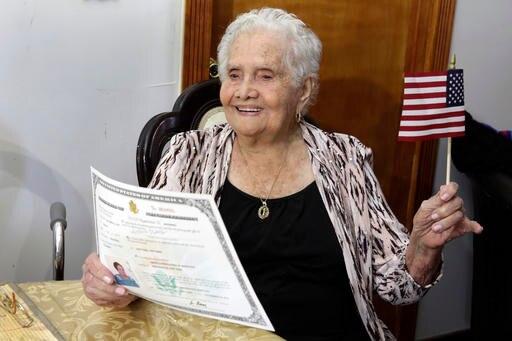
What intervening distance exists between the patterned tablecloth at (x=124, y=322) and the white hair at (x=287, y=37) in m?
0.66

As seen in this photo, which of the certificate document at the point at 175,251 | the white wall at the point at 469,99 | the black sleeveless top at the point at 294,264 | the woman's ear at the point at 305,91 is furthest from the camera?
the white wall at the point at 469,99

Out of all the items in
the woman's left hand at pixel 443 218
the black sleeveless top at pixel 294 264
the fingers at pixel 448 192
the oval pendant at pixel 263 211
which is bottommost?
the black sleeveless top at pixel 294 264

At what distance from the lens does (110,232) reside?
1239mm

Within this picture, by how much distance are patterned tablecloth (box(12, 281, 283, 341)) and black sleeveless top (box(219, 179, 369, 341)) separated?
0.38 m

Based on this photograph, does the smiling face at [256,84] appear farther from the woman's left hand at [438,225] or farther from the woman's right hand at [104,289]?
the woman's right hand at [104,289]

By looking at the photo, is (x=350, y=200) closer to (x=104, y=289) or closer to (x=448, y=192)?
(x=448, y=192)

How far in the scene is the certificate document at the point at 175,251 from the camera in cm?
117

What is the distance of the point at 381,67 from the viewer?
2697mm

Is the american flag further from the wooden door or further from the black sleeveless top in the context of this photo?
the wooden door

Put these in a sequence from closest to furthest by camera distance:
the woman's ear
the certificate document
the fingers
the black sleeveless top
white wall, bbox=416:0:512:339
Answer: the certificate document < the fingers < the black sleeveless top < the woman's ear < white wall, bbox=416:0:512:339

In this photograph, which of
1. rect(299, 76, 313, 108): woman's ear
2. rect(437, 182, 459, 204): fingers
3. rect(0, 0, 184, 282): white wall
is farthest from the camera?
rect(0, 0, 184, 282): white wall

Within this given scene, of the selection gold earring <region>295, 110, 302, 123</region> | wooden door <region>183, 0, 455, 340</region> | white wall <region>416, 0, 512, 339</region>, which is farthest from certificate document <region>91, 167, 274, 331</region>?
white wall <region>416, 0, 512, 339</region>

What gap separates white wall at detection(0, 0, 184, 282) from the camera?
1.92 metres

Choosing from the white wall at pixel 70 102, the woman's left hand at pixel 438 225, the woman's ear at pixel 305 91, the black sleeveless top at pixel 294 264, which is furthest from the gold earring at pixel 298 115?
the white wall at pixel 70 102
